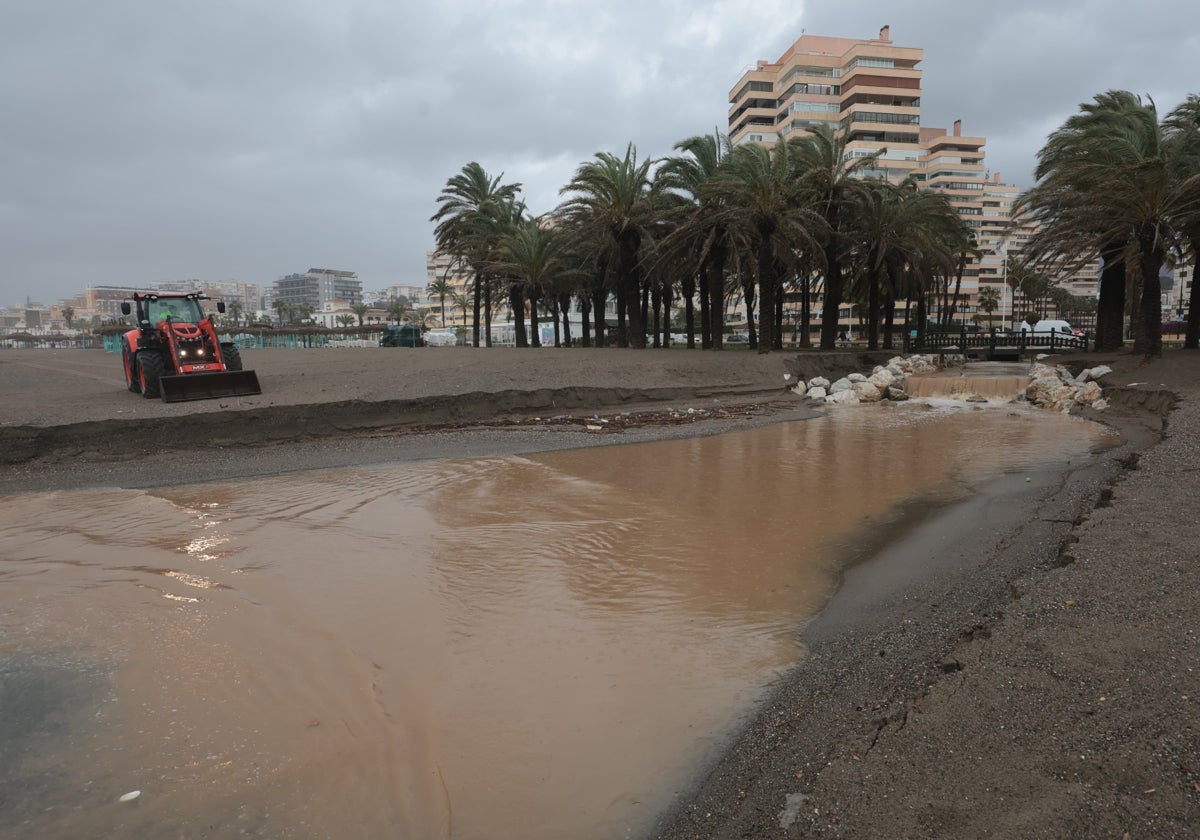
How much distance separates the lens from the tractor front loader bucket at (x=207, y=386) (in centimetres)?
1439

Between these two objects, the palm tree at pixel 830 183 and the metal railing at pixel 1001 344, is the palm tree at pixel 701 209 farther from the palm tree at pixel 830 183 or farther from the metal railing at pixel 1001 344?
the metal railing at pixel 1001 344

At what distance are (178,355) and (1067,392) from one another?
22.4 m

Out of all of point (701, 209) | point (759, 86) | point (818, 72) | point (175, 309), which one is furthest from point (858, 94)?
point (175, 309)

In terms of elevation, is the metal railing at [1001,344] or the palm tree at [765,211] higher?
the palm tree at [765,211]

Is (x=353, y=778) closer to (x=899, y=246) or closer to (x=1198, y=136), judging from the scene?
(x=1198, y=136)

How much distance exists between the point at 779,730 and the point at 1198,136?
2649cm

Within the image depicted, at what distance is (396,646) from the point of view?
4996 millimetres

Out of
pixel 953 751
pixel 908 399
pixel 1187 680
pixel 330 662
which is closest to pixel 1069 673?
pixel 1187 680

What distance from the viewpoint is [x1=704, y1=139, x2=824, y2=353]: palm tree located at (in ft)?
83.7

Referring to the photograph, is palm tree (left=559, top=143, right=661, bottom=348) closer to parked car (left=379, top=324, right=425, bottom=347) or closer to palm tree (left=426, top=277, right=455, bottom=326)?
palm tree (left=426, top=277, right=455, bottom=326)

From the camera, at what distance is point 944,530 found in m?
7.42

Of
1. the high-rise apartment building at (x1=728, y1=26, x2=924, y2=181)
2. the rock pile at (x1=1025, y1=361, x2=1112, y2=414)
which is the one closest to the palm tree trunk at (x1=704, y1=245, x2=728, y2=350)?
the rock pile at (x1=1025, y1=361, x2=1112, y2=414)

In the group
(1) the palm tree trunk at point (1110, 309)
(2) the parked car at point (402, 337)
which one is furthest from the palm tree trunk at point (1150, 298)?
(2) the parked car at point (402, 337)

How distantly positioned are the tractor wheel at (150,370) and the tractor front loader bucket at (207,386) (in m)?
0.19
